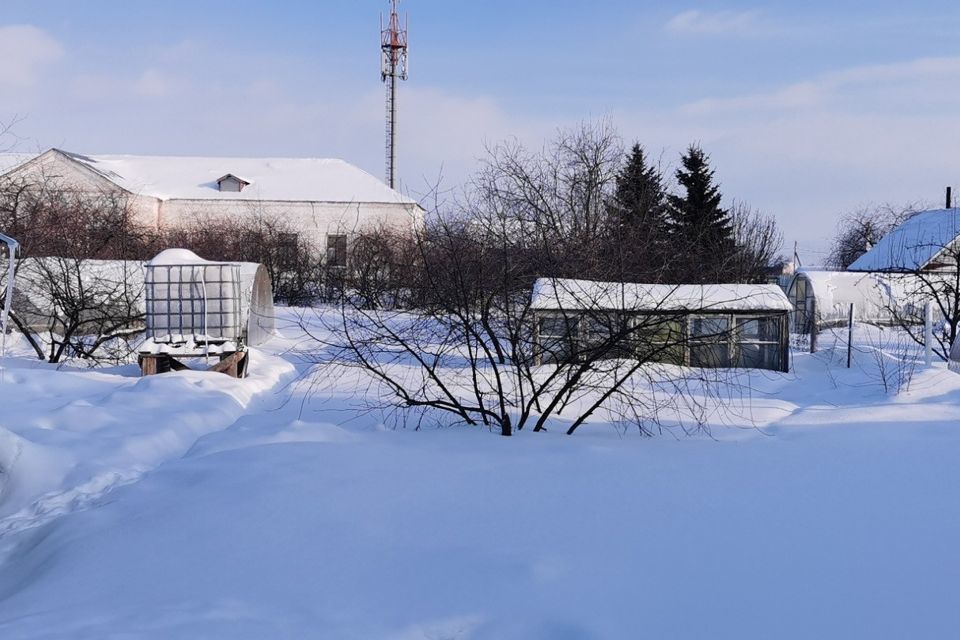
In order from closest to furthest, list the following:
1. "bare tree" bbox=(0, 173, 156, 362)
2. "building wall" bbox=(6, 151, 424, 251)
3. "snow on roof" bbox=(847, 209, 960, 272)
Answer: "bare tree" bbox=(0, 173, 156, 362)
"snow on roof" bbox=(847, 209, 960, 272)
"building wall" bbox=(6, 151, 424, 251)

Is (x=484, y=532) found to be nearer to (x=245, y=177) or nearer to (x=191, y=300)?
(x=191, y=300)

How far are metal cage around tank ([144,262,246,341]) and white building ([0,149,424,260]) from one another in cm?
2159

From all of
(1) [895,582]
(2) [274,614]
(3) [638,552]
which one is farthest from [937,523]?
(2) [274,614]

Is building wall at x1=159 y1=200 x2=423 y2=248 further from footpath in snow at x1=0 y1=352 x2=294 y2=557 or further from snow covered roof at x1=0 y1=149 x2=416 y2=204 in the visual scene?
footpath in snow at x1=0 y1=352 x2=294 y2=557

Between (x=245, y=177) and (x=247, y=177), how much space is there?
10cm

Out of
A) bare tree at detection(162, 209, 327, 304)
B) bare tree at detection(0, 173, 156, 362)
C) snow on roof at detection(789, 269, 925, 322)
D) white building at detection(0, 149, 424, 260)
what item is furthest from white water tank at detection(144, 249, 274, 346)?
white building at detection(0, 149, 424, 260)

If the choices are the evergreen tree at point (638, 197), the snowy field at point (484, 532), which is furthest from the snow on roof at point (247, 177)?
the snowy field at point (484, 532)

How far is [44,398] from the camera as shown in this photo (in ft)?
34.2

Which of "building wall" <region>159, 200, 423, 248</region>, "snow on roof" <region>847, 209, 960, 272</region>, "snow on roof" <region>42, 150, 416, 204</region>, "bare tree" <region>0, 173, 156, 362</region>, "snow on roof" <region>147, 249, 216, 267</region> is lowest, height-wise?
"bare tree" <region>0, 173, 156, 362</region>

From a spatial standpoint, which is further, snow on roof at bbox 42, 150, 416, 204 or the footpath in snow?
snow on roof at bbox 42, 150, 416, 204

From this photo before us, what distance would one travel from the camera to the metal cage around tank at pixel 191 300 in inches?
614

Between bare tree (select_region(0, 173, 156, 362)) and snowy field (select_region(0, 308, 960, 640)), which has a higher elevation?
bare tree (select_region(0, 173, 156, 362))

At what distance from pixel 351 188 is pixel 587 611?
Answer: 37976mm

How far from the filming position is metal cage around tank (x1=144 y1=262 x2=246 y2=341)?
51.2ft
